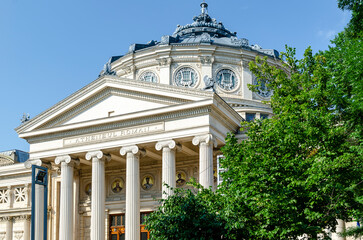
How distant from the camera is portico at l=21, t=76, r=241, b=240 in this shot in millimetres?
30828

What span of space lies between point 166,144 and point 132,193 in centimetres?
365

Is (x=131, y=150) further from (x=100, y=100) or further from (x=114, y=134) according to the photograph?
(x=100, y=100)

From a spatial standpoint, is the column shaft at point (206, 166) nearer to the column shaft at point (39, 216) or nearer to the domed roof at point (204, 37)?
the column shaft at point (39, 216)

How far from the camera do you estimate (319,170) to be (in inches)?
793

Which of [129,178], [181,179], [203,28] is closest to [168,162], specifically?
[129,178]

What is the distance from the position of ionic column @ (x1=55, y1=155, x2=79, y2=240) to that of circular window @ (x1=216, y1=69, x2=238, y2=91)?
49.1ft

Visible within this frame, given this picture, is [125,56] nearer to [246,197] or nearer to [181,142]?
[181,142]

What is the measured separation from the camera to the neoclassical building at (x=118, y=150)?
1221 inches

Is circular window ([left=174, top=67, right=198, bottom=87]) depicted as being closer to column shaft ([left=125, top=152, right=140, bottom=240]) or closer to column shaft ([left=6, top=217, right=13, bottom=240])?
column shaft ([left=125, top=152, right=140, bottom=240])

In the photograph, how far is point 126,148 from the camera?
106 ft

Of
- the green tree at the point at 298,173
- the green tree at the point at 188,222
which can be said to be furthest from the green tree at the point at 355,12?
the green tree at the point at 188,222

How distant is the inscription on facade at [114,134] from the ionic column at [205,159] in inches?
108

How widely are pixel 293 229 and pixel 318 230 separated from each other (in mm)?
1215

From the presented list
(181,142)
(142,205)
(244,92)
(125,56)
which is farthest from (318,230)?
(125,56)
